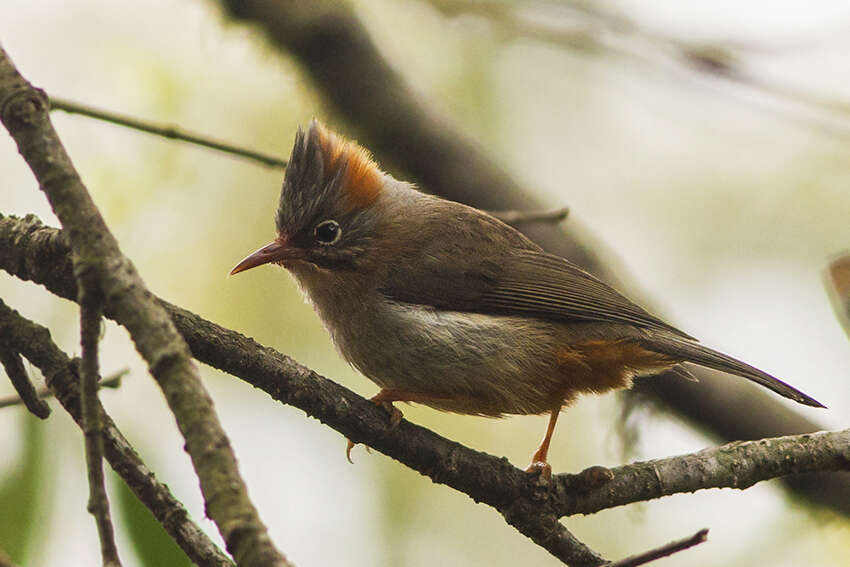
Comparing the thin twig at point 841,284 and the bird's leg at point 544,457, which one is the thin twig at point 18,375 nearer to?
the bird's leg at point 544,457

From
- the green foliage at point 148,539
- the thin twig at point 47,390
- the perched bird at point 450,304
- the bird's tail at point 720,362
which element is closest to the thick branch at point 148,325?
the thin twig at point 47,390

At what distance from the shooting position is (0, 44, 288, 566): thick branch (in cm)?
168

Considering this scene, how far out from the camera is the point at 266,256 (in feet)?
15.0

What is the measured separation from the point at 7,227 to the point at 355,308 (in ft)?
6.23

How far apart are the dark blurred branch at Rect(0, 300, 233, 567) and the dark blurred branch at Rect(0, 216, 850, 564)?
0.53 feet

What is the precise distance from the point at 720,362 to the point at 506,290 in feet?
3.44

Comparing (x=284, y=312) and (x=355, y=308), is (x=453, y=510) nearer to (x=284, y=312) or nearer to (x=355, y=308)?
(x=284, y=312)

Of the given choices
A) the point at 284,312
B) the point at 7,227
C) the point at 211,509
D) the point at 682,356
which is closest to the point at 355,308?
the point at 682,356

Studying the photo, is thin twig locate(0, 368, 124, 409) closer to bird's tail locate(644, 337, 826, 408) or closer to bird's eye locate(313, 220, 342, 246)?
bird's eye locate(313, 220, 342, 246)

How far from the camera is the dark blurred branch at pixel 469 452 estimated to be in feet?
8.91

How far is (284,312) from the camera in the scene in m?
7.66

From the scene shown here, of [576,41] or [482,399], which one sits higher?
[576,41]

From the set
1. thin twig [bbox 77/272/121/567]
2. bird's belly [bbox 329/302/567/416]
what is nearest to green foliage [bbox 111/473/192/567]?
thin twig [bbox 77/272/121/567]

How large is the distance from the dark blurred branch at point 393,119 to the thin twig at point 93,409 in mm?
4148
